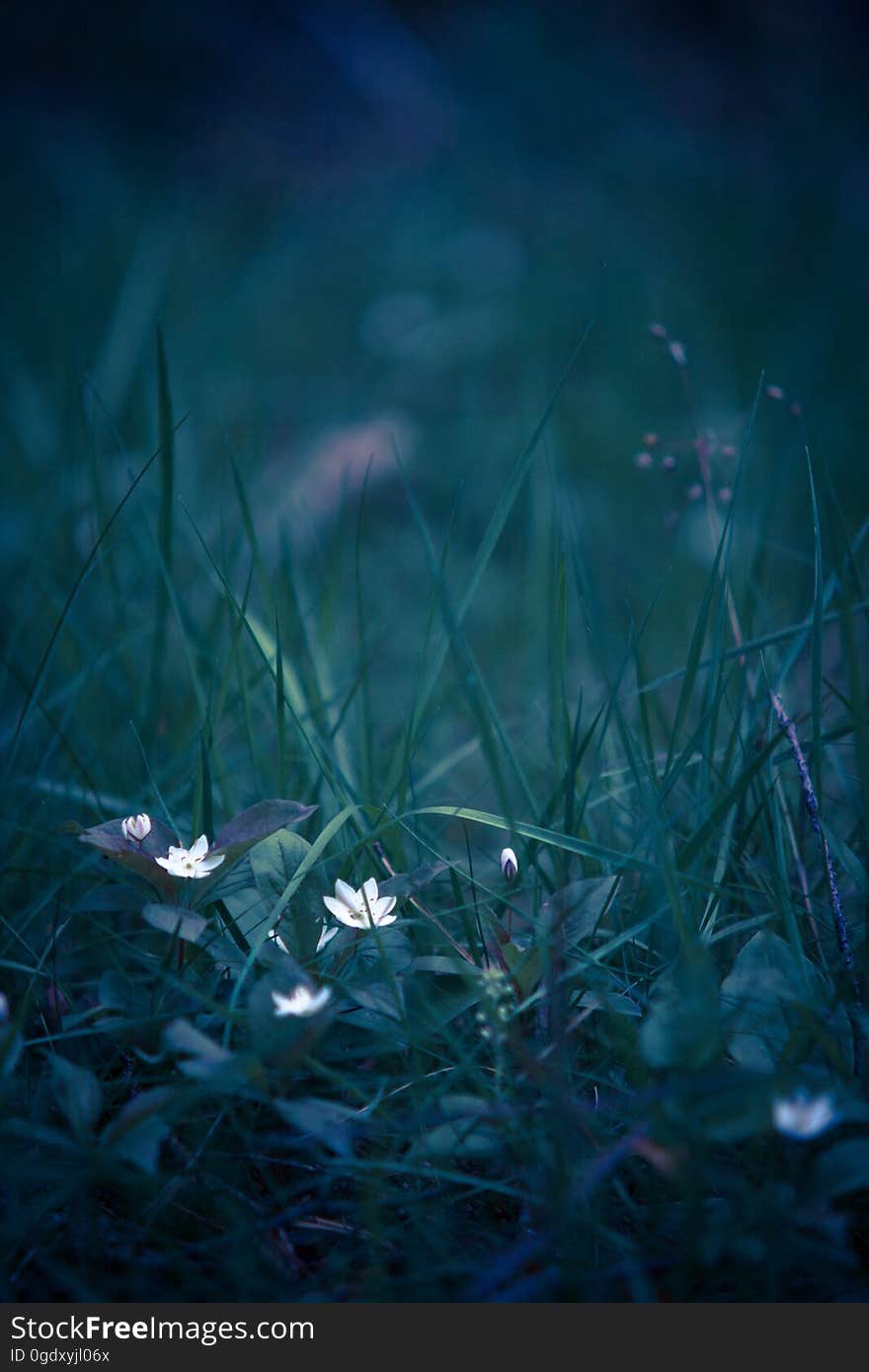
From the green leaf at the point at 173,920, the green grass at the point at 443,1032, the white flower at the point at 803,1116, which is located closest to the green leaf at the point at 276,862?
the green grass at the point at 443,1032

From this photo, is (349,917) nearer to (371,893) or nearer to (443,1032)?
(371,893)

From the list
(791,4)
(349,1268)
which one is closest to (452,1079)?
(349,1268)

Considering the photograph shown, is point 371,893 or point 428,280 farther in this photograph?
point 428,280

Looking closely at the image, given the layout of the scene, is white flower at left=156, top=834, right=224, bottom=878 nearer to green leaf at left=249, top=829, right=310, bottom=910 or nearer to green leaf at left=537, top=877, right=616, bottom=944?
green leaf at left=249, top=829, right=310, bottom=910

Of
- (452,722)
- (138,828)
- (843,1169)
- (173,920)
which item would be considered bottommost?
(843,1169)

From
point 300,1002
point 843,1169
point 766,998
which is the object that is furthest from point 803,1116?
point 300,1002

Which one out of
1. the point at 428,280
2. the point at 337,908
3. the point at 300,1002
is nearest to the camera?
the point at 300,1002

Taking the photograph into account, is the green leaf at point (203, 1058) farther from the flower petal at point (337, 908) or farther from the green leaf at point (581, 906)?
the green leaf at point (581, 906)
